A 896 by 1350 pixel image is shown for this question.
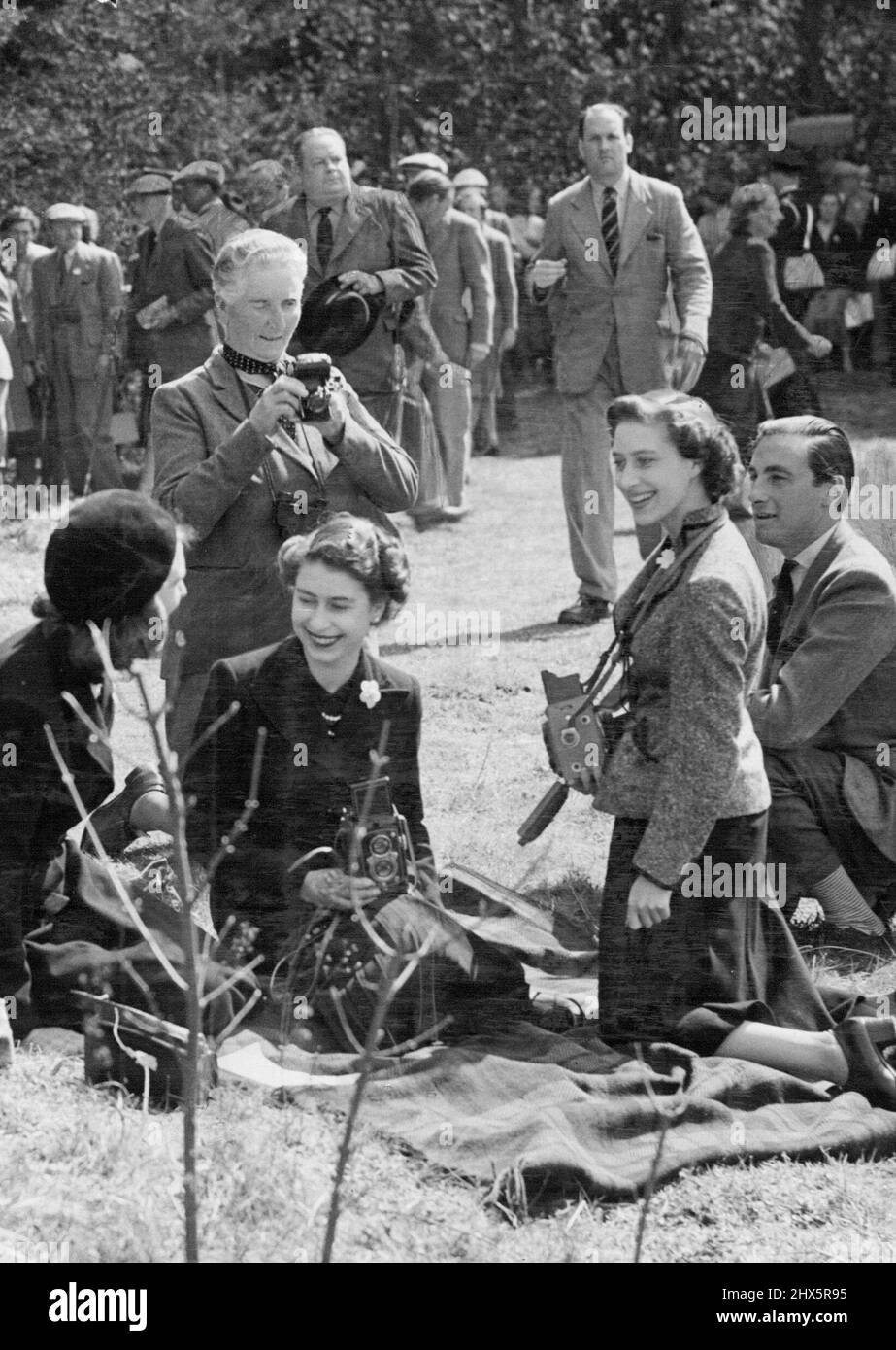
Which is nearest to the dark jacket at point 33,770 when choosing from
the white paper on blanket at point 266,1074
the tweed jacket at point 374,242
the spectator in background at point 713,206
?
the white paper on blanket at point 266,1074

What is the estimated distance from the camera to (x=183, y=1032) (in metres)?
2.99

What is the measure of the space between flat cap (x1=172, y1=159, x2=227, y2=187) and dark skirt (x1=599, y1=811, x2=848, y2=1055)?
307cm

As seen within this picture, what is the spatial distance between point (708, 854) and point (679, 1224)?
2.16 feet

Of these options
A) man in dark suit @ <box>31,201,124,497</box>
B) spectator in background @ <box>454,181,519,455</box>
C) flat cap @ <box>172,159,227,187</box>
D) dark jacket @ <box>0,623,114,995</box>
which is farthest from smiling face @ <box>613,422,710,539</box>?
spectator in background @ <box>454,181,519,455</box>

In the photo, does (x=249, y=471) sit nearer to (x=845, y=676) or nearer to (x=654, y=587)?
(x=654, y=587)

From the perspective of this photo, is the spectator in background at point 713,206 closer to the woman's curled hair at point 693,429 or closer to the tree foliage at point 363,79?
the tree foliage at point 363,79

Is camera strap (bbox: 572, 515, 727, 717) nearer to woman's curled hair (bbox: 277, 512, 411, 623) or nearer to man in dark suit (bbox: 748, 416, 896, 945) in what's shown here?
woman's curled hair (bbox: 277, 512, 411, 623)

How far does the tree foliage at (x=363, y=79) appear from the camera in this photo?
212 inches

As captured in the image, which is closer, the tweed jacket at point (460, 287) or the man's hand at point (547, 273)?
the man's hand at point (547, 273)

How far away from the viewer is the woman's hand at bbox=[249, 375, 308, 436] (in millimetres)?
3250

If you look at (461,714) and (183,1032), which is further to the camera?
(461,714)

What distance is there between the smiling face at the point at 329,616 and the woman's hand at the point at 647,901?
62 centimetres
